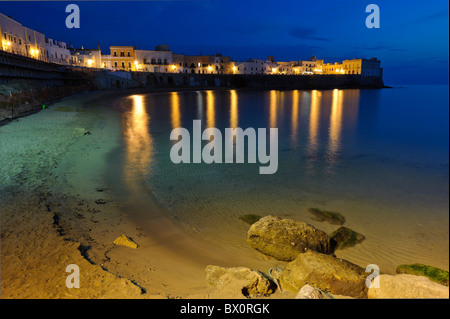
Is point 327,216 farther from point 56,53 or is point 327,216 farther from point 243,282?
point 56,53

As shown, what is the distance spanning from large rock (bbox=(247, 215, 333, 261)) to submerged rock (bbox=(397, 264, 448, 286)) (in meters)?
1.52

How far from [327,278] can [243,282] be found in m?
1.50

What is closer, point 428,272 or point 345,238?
point 428,272

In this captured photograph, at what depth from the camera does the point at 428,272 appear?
19.1 feet

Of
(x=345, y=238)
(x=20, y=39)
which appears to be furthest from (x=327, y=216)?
(x=20, y=39)

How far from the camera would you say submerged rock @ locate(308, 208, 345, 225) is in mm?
8866

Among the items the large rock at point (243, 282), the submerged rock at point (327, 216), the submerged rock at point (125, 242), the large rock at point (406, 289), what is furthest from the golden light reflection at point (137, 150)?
the large rock at point (406, 289)

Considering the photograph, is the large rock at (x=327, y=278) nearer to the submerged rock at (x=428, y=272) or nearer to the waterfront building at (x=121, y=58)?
the submerged rock at (x=428, y=272)

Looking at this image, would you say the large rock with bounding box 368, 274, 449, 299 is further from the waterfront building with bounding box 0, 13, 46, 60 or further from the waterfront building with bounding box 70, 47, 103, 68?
the waterfront building with bounding box 70, 47, 103, 68

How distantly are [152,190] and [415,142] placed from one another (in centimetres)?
2096

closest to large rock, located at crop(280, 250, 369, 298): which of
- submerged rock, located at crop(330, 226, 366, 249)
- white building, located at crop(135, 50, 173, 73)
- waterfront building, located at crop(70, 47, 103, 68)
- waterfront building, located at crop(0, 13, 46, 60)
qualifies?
submerged rock, located at crop(330, 226, 366, 249)

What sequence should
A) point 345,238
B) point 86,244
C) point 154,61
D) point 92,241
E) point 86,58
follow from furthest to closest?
point 154,61, point 86,58, point 345,238, point 92,241, point 86,244

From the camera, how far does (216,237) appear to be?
25.1 feet
